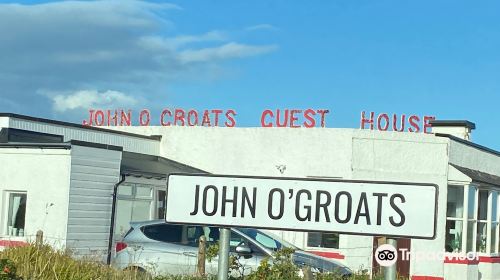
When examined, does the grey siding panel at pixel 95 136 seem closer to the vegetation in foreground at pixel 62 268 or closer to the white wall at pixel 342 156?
the white wall at pixel 342 156

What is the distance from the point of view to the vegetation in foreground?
873 centimetres

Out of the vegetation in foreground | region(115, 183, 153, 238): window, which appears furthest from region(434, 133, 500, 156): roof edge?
the vegetation in foreground

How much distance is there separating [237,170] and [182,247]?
13.2 meters

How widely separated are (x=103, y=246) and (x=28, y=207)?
2.45m

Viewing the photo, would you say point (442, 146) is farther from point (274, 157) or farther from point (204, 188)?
point (204, 188)

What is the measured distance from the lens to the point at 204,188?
5547 mm

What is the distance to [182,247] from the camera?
16.2 m

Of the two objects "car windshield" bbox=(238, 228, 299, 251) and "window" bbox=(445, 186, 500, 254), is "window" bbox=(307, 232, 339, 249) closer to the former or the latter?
"window" bbox=(445, 186, 500, 254)

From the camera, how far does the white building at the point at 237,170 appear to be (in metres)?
22.5

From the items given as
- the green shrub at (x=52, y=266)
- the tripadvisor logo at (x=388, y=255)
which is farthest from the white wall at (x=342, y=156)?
the tripadvisor logo at (x=388, y=255)

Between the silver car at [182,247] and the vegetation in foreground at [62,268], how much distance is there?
4.07m

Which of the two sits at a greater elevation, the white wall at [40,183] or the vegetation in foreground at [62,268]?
the white wall at [40,183]

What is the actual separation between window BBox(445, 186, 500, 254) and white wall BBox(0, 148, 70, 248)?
40.5 feet

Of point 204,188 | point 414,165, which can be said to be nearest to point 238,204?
point 204,188
